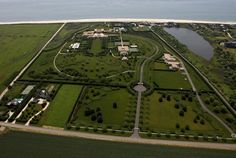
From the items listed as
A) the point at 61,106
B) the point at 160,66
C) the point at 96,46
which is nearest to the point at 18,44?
the point at 96,46

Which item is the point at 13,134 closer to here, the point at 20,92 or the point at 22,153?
the point at 22,153

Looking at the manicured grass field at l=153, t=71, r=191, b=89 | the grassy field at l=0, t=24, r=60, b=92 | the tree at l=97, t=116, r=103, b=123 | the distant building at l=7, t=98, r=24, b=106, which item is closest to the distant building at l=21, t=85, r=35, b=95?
the distant building at l=7, t=98, r=24, b=106

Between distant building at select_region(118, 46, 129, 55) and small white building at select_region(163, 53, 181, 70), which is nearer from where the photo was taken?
small white building at select_region(163, 53, 181, 70)

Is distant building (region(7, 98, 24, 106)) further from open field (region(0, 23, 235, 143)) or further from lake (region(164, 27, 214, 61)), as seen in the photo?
lake (region(164, 27, 214, 61))

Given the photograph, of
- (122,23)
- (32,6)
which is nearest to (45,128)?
(122,23)

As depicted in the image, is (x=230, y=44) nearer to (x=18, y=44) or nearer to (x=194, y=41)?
(x=194, y=41)
